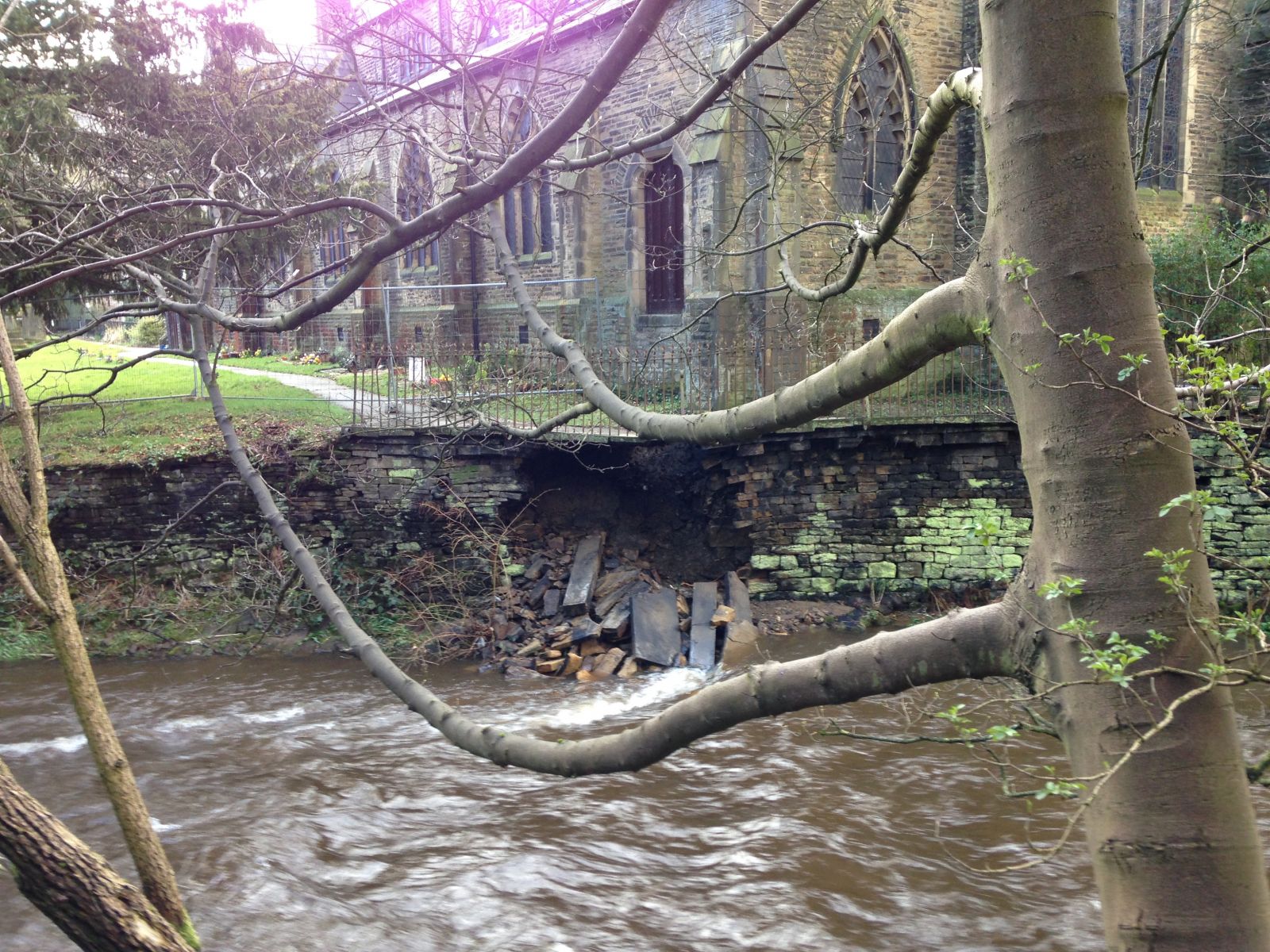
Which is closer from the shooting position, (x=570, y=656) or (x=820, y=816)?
(x=820, y=816)

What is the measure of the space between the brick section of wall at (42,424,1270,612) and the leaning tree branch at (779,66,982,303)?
9.25m

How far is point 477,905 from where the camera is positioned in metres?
6.94

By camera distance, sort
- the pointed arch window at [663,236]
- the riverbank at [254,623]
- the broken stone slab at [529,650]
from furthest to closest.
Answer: the pointed arch window at [663,236], the riverbank at [254,623], the broken stone slab at [529,650]

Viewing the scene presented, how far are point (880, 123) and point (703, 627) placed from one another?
34.3 feet

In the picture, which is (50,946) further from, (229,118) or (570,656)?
(229,118)

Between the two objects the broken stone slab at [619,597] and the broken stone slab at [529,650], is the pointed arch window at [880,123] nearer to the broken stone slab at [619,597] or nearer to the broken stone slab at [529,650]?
the broken stone slab at [619,597]

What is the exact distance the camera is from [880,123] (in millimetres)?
17688

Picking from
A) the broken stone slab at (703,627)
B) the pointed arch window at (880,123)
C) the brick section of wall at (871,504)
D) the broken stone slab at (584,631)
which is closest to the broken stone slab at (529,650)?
the broken stone slab at (584,631)

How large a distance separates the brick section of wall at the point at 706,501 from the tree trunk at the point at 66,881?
31.1 feet

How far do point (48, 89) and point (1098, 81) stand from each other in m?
16.6

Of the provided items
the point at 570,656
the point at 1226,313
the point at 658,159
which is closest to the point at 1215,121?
the point at 1226,313

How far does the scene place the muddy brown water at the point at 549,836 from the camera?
21.7 ft

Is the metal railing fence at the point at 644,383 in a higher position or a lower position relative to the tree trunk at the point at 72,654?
higher

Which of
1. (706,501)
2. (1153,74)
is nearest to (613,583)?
(706,501)
